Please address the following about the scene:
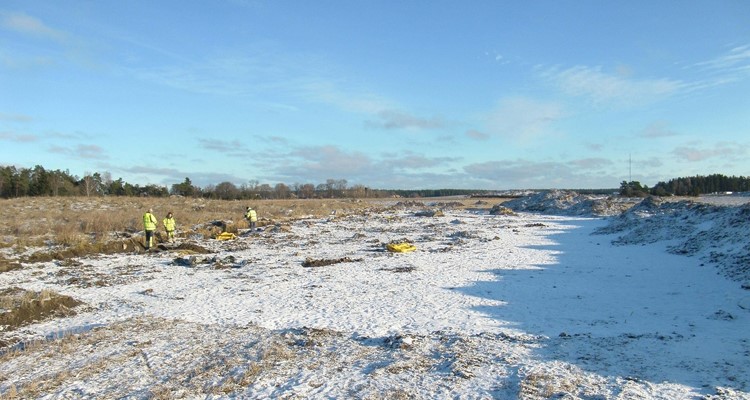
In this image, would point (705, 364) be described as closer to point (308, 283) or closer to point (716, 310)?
point (716, 310)

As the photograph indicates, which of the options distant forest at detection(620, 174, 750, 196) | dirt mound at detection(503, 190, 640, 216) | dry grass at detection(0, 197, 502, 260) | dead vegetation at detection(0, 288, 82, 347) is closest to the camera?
dead vegetation at detection(0, 288, 82, 347)

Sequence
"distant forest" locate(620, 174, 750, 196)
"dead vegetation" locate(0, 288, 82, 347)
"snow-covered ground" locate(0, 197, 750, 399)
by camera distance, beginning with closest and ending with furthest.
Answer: "snow-covered ground" locate(0, 197, 750, 399) → "dead vegetation" locate(0, 288, 82, 347) → "distant forest" locate(620, 174, 750, 196)

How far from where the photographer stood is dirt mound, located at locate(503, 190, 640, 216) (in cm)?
4517

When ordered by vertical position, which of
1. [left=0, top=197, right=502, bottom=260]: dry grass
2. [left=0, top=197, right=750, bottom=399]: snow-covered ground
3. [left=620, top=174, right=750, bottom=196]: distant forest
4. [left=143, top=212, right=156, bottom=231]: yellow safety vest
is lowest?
[left=0, top=197, right=750, bottom=399]: snow-covered ground

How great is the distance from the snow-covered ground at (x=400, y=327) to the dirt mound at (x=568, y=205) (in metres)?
27.5

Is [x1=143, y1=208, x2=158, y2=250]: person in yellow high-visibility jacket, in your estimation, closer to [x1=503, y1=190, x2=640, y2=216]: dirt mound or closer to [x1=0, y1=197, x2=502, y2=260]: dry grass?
[x1=0, y1=197, x2=502, y2=260]: dry grass

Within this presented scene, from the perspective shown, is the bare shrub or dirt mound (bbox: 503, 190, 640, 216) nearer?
the bare shrub

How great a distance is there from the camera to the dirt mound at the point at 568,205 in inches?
1779

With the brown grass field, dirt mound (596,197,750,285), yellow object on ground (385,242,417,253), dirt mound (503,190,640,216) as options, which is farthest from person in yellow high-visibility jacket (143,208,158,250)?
dirt mound (503,190,640,216)

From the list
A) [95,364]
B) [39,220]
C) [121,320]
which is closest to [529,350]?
[95,364]

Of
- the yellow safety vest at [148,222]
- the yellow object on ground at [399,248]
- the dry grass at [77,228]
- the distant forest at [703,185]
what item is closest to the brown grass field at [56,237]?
the dry grass at [77,228]

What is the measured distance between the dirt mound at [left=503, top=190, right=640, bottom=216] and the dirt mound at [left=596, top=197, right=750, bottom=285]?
16.5 m

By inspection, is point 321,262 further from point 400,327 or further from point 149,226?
point 149,226

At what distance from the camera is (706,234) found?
62.4 ft
